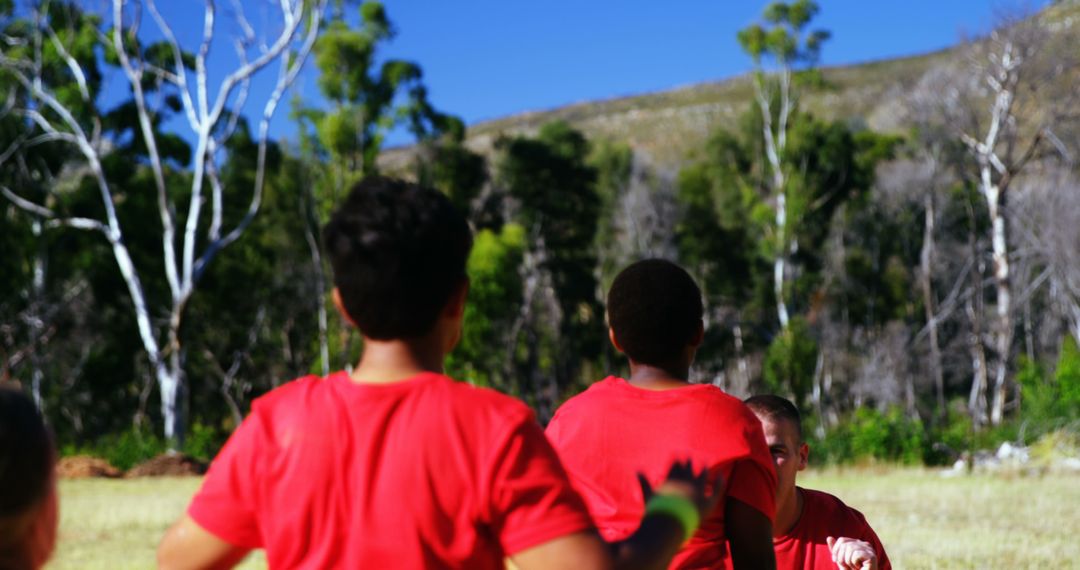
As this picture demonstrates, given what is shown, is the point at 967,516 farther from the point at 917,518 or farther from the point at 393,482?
the point at 393,482

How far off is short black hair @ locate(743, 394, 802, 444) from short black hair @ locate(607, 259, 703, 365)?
3.38 feet

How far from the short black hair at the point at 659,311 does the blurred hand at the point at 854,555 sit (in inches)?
39.9

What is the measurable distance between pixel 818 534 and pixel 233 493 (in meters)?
2.26

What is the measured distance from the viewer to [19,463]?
1684 mm

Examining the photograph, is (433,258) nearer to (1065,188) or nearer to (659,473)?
(659,473)

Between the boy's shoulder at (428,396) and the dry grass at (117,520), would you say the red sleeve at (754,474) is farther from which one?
the dry grass at (117,520)

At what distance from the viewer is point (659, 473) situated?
279cm

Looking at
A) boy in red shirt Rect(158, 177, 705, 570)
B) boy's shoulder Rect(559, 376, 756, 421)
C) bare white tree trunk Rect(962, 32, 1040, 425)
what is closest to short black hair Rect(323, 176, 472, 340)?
boy in red shirt Rect(158, 177, 705, 570)

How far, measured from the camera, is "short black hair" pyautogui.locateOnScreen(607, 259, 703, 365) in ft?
9.67

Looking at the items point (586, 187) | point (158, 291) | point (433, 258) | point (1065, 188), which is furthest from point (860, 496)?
point (586, 187)

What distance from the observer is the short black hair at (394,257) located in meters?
2.06

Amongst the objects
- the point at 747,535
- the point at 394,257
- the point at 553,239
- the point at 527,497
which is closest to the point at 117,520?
the point at 747,535

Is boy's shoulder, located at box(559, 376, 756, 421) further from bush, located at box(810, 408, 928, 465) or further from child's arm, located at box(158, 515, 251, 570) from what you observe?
bush, located at box(810, 408, 928, 465)

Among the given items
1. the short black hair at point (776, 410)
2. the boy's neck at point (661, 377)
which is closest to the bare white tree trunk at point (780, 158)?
the short black hair at point (776, 410)
